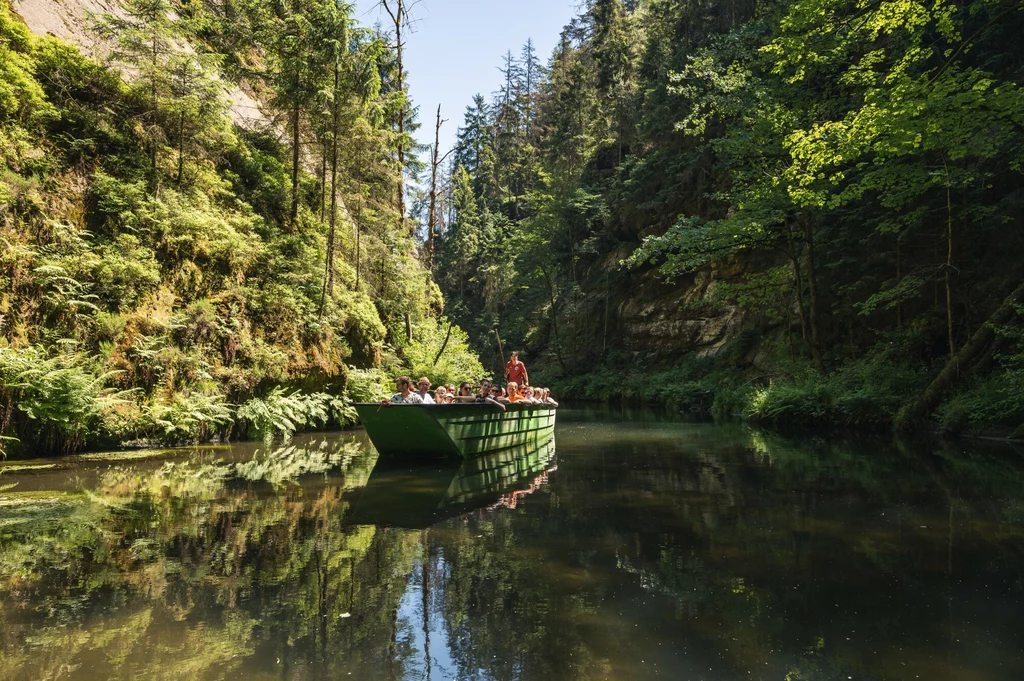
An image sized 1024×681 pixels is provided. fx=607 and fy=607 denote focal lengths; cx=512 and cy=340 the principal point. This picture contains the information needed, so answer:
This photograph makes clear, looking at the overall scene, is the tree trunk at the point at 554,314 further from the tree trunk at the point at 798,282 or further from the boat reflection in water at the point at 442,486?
the boat reflection in water at the point at 442,486

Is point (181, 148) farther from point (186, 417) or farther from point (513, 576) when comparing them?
point (513, 576)

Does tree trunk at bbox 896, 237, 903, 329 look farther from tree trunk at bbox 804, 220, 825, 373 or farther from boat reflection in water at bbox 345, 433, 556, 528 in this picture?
boat reflection in water at bbox 345, 433, 556, 528

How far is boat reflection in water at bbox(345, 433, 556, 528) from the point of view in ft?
23.9

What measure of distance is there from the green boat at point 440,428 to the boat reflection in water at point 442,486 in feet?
0.87

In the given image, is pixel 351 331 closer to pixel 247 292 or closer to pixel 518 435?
pixel 247 292

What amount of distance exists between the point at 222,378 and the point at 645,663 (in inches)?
501

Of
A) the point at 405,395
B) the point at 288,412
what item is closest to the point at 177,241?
the point at 288,412

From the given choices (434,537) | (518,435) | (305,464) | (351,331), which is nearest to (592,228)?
(351,331)

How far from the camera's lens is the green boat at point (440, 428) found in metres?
10.8

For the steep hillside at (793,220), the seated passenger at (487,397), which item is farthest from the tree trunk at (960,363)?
the seated passenger at (487,397)

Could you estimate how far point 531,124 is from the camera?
6512 cm

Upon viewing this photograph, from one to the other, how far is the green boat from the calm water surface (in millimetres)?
1666

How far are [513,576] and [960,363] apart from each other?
14048 millimetres

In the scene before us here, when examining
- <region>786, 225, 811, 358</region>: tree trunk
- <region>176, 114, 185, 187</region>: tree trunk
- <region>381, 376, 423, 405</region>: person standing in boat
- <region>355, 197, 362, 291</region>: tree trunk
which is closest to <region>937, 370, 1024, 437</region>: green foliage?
<region>786, 225, 811, 358</region>: tree trunk
